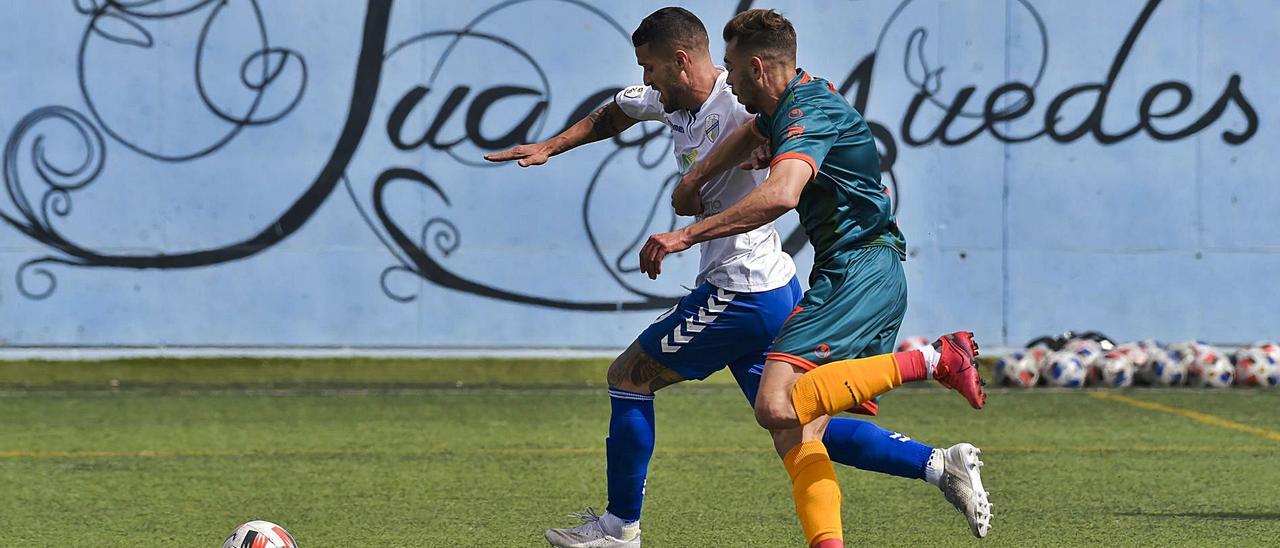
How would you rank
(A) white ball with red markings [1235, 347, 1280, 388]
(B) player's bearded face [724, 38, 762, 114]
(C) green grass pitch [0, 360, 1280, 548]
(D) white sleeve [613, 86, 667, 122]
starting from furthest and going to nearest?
(A) white ball with red markings [1235, 347, 1280, 388]
(C) green grass pitch [0, 360, 1280, 548]
(D) white sleeve [613, 86, 667, 122]
(B) player's bearded face [724, 38, 762, 114]

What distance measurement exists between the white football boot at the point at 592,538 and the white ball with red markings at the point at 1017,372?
6.65 m

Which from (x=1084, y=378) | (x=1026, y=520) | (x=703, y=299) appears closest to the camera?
(x=703, y=299)

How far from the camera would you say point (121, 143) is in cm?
1220

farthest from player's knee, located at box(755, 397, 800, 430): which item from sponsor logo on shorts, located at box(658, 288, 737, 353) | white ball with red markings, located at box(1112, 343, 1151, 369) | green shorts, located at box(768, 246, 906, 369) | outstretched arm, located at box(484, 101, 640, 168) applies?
white ball with red markings, located at box(1112, 343, 1151, 369)

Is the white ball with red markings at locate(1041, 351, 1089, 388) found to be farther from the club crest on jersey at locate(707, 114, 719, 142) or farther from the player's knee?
the player's knee

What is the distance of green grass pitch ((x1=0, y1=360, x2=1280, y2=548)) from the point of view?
6.30 metres

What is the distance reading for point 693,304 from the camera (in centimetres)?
555

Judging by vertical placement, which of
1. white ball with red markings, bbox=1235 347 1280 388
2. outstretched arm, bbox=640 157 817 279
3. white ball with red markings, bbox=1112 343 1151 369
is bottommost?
white ball with red markings, bbox=1235 347 1280 388

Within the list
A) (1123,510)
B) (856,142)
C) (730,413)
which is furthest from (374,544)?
(730,413)

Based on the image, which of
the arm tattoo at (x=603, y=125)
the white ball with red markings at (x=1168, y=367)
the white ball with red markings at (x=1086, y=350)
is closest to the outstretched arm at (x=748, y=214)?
the arm tattoo at (x=603, y=125)

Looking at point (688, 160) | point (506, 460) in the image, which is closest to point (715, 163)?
point (688, 160)

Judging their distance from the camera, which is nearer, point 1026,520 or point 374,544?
point 374,544

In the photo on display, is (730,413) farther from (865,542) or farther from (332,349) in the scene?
(865,542)

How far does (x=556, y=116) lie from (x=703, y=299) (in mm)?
7092
